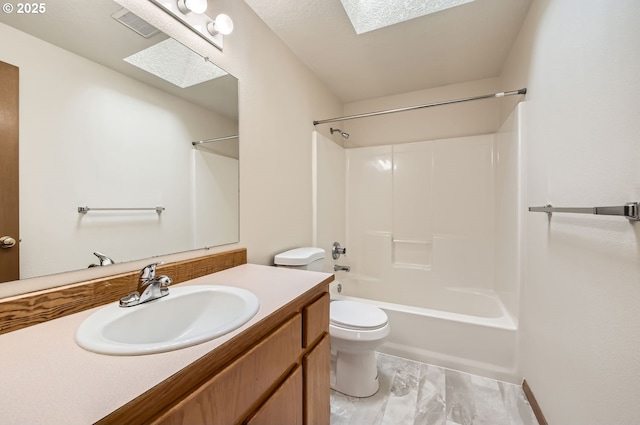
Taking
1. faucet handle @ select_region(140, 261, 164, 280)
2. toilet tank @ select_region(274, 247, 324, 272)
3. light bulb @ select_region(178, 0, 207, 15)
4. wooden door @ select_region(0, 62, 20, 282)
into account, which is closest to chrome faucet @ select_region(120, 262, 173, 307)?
faucet handle @ select_region(140, 261, 164, 280)

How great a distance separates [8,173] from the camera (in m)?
0.69

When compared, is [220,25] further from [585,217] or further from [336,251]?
[336,251]

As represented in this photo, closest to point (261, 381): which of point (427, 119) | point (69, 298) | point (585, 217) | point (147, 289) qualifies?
point (147, 289)

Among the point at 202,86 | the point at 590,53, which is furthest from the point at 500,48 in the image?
the point at 202,86

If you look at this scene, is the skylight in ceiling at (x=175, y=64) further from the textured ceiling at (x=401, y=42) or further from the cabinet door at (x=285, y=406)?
the cabinet door at (x=285, y=406)

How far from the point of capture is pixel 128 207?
0.96 meters

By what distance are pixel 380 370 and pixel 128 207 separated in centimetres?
179

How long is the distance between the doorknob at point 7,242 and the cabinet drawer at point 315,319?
2.85 feet

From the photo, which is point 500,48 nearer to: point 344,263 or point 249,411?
point 344,263

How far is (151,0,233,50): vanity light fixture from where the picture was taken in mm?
1108

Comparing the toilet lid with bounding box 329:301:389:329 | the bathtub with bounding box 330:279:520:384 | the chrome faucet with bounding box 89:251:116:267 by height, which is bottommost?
the bathtub with bounding box 330:279:520:384

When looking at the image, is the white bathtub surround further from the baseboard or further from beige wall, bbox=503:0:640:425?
beige wall, bbox=503:0:640:425

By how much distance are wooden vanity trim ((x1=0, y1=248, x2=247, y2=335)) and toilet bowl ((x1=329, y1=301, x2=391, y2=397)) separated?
922 mm

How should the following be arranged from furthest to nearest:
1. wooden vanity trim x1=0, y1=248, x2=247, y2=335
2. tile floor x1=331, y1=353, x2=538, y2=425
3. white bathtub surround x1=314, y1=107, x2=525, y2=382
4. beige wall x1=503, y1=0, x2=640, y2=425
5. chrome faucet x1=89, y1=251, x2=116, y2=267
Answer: white bathtub surround x1=314, y1=107, x2=525, y2=382 < tile floor x1=331, y1=353, x2=538, y2=425 < chrome faucet x1=89, y1=251, x2=116, y2=267 < beige wall x1=503, y1=0, x2=640, y2=425 < wooden vanity trim x1=0, y1=248, x2=247, y2=335
